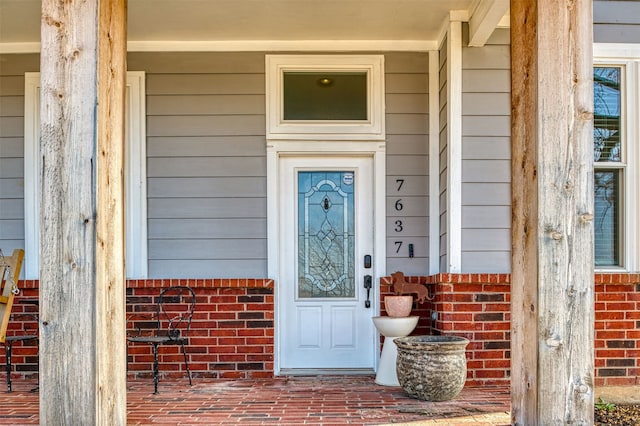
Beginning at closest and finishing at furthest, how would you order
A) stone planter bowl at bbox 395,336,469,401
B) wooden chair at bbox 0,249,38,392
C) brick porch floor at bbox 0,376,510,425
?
brick porch floor at bbox 0,376,510,425
stone planter bowl at bbox 395,336,469,401
wooden chair at bbox 0,249,38,392

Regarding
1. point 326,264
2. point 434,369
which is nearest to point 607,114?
point 434,369

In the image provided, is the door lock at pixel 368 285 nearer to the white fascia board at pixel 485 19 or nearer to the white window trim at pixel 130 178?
the white window trim at pixel 130 178

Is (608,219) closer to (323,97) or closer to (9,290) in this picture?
(323,97)

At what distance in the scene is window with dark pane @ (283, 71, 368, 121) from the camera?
5.48 m

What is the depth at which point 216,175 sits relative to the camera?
5445mm

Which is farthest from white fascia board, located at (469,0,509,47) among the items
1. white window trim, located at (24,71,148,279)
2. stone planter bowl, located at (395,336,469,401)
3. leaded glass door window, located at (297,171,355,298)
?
white window trim, located at (24,71,148,279)

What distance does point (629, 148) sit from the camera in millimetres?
4965

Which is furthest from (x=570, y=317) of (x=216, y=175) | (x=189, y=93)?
(x=189, y=93)

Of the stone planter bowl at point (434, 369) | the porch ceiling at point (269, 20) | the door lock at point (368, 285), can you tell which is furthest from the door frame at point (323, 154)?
the stone planter bowl at point (434, 369)

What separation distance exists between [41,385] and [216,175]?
2.93 metres

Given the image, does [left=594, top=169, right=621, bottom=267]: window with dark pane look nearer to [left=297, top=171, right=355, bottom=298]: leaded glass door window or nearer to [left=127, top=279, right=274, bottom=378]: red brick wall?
[left=297, top=171, right=355, bottom=298]: leaded glass door window

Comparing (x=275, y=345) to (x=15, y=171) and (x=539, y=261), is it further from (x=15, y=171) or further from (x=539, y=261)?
(x=539, y=261)

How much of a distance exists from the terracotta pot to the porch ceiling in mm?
2074

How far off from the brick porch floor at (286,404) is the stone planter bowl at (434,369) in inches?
2.9
